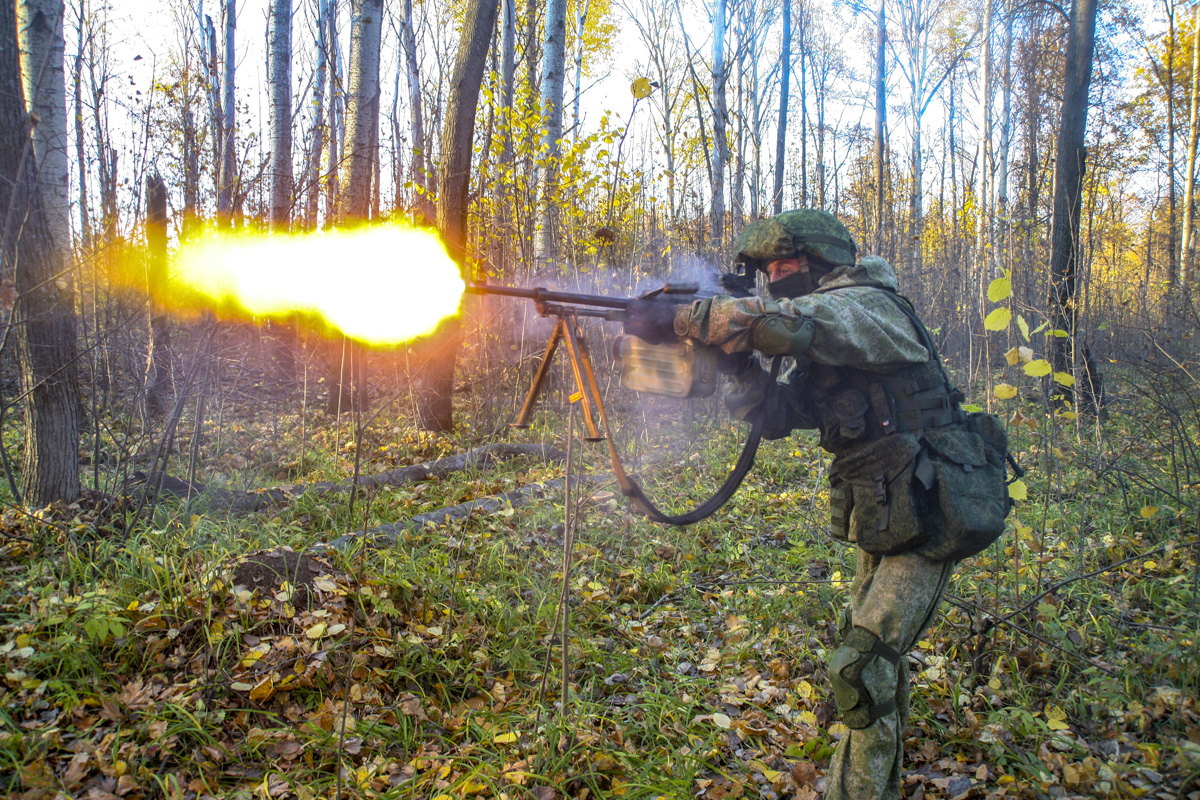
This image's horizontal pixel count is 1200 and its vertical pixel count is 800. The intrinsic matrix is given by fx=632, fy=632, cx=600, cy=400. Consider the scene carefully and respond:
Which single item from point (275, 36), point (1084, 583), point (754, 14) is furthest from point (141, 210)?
point (754, 14)

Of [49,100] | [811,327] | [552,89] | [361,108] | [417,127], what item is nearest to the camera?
[811,327]

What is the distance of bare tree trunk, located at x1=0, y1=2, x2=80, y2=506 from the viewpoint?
12.3ft

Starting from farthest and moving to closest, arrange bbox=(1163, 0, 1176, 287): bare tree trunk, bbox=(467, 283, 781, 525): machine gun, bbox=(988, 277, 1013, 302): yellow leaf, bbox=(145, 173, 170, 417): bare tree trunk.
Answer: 1. bbox=(1163, 0, 1176, 287): bare tree trunk
2. bbox=(145, 173, 170, 417): bare tree trunk
3. bbox=(988, 277, 1013, 302): yellow leaf
4. bbox=(467, 283, 781, 525): machine gun

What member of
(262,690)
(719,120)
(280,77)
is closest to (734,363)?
(262,690)

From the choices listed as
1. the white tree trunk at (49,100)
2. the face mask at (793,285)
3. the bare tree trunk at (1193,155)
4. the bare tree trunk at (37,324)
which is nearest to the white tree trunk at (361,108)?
the white tree trunk at (49,100)

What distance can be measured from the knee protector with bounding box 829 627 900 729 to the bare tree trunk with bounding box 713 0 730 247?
643 centimetres

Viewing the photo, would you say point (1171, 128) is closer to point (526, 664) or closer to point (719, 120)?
point (719, 120)

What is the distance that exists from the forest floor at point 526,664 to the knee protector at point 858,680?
542 mm

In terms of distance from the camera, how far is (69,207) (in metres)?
4.37

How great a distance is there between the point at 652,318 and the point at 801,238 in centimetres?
73

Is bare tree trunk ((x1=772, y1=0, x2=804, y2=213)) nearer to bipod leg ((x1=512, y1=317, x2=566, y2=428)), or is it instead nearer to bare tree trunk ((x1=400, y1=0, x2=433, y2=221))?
bare tree trunk ((x1=400, y1=0, x2=433, y2=221))

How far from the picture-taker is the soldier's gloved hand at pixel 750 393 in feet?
8.11

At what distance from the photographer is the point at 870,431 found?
2.29 metres

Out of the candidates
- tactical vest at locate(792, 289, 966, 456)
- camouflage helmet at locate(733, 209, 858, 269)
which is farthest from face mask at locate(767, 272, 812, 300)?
tactical vest at locate(792, 289, 966, 456)
